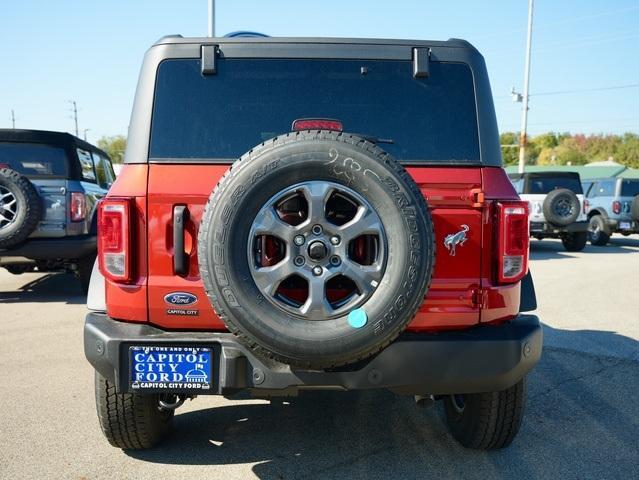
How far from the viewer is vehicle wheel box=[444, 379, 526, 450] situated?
3.03 m

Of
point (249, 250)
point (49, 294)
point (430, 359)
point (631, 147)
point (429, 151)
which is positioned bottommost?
point (49, 294)

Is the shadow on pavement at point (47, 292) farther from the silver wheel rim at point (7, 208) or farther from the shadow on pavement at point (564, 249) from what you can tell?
the shadow on pavement at point (564, 249)

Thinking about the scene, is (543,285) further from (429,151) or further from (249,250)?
(249,250)

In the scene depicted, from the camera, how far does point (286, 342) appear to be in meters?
2.30

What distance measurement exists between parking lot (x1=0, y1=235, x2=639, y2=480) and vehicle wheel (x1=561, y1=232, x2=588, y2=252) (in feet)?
30.8

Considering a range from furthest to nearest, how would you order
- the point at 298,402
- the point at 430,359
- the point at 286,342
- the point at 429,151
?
the point at 298,402
the point at 429,151
the point at 430,359
the point at 286,342

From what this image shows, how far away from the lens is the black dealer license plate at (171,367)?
2.51m

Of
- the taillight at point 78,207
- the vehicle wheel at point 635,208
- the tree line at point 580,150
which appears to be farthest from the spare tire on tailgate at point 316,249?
the tree line at point 580,150

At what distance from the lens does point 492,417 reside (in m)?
3.04

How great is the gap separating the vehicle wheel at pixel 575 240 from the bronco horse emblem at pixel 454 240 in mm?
12633

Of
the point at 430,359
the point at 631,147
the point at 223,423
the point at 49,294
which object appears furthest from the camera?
the point at 631,147

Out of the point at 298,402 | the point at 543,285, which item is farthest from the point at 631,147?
the point at 298,402

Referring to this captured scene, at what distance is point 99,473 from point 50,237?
14.3 ft

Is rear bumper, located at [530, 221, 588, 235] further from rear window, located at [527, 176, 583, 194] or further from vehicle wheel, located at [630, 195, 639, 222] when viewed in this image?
vehicle wheel, located at [630, 195, 639, 222]
